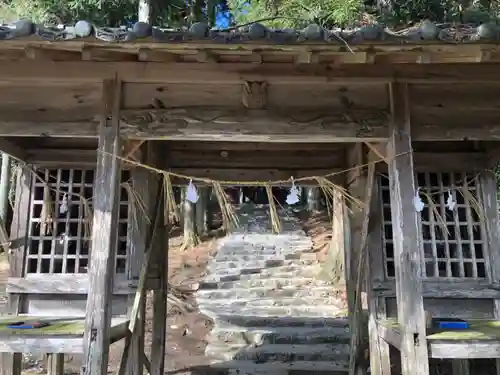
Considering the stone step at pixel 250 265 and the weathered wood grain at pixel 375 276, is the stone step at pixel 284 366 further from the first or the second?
the stone step at pixel 250 265

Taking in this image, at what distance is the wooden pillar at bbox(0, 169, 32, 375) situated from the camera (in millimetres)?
5785

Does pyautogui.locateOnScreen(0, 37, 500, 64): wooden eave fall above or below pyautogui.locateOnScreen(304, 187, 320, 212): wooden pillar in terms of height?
below

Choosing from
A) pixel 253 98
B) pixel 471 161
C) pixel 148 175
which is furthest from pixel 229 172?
pixel 471 161

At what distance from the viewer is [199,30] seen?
3133 millimetres

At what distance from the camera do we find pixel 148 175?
19.5 ft

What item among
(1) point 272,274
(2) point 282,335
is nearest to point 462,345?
(2) point 282,335

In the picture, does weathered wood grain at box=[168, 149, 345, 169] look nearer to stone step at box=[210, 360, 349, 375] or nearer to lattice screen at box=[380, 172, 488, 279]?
lattice screen at box=[380, 172, 488, 279]

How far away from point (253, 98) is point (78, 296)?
3451 millimetres

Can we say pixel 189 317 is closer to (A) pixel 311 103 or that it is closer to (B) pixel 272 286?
(B) pixel 272 286

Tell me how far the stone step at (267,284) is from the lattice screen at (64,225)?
18.5 ft

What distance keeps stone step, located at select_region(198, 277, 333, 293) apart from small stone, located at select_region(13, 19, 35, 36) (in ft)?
28.7

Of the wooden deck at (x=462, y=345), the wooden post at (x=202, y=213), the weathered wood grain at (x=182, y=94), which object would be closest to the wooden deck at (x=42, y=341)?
the weathered wood grain at (x=182, y=94)

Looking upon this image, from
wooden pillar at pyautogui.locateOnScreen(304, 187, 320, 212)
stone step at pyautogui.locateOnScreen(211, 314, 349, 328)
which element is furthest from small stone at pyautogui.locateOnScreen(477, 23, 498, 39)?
wooden pillar at pyautogui.locateOnScreen(304, 187, 320, 212)

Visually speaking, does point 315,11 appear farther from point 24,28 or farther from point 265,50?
point 24,28
